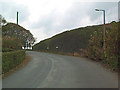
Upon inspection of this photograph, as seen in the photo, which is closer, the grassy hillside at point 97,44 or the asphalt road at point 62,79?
the asphalt road at point 62,79

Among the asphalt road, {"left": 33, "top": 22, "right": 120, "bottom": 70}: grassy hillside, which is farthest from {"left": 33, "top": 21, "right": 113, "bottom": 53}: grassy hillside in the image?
Answer: the asphalt road

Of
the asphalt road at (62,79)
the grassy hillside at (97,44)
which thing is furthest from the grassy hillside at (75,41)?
the asphalt road at (62,79)

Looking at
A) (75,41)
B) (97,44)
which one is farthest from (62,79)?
(75,41)

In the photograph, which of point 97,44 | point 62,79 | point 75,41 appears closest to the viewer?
point 62,79

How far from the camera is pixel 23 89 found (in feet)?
19.5

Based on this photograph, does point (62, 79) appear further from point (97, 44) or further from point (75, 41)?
point (75, 41)

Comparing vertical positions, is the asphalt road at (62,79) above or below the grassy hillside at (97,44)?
below

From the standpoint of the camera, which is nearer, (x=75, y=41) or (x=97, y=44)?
(x=97, y=44)

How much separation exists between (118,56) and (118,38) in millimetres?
1307

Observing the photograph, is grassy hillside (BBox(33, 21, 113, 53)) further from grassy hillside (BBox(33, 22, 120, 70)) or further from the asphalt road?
the asphalt road

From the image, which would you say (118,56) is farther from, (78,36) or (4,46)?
(78,36)

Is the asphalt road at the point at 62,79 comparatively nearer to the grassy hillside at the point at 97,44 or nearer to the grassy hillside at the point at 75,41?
the grassy hillside at the point at 97,44

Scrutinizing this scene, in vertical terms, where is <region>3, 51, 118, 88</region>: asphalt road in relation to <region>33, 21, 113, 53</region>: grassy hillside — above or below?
below

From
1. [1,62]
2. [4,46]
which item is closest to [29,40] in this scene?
[4,46]
